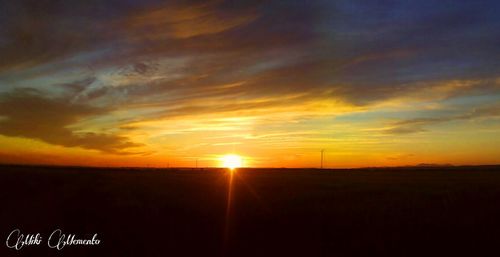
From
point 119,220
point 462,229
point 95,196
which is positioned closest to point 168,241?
point 119,220

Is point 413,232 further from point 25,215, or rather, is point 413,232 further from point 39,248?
point 25,215

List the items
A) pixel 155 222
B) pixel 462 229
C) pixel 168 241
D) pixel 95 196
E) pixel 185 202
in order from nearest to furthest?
pixel 168 241, pixel 462 229, pixel 155 222, pixel 185 202, pixel 95 196

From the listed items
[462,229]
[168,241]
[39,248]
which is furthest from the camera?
[462,229]

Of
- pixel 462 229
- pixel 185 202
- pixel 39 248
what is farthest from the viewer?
pixel 185 202

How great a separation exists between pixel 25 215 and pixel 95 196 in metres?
9.34

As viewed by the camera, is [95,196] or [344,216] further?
[95,196]

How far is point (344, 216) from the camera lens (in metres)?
23.9

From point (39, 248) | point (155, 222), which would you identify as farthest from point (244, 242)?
point (39, 248)

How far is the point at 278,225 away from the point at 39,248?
35.5 ft

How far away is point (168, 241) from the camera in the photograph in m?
19.6

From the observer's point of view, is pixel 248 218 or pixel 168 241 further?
pixel 248 218

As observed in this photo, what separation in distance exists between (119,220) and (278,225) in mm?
8325

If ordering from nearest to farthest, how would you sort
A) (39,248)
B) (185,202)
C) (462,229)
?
1. (39,248)
2. (462,229)
3. (185,202)

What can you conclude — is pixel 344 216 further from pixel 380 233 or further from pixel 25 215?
Answer: pixel 25 215
